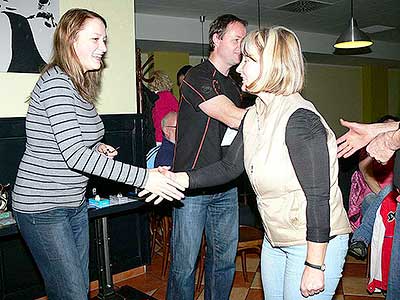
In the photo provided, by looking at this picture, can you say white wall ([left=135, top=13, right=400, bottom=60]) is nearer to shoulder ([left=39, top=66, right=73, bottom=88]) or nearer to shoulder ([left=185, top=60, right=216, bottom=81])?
shoulder ([left=185, top=60, right=216, bottom=81])

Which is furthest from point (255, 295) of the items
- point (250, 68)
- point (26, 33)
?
point (26, 33)

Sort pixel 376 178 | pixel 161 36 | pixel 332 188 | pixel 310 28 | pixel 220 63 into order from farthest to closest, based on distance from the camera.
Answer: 1. pixel 310 28
2. pixel 161 36
3. pixel 376 178
4. pixel 220 63
5. pixel 332 188

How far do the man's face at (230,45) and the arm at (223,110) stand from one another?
0.22m

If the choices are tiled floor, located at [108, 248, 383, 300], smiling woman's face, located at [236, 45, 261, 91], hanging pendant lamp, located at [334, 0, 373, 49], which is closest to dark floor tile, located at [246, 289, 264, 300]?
tiled floor, located at [108, 248, 383, 300]

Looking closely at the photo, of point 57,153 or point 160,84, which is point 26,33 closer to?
point 57,153

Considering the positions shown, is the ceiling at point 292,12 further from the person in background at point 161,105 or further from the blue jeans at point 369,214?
the blue jeans at point 369,214

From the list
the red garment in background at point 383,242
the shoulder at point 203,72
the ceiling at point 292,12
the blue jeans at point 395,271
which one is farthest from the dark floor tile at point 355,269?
the ceiling at point 292,12

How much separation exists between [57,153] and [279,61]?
86cm

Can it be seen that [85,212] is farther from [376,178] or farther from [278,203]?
[376,178]

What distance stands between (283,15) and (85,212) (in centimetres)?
524

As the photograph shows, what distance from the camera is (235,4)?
220 inches

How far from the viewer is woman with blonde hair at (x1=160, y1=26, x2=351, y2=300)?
138 cm

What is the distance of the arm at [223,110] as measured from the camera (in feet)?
6.61

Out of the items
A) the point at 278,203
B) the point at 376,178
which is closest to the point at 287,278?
the point at 278,203
